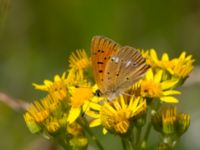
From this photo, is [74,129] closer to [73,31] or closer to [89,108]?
[89,108]

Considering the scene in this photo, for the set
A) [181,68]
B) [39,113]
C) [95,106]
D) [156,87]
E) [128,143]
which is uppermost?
[181,68]

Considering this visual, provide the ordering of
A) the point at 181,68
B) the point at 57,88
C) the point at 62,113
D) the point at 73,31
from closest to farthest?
the point at 62,113 → the point at 57,88 → the point at 181,68 → the point at 73,31

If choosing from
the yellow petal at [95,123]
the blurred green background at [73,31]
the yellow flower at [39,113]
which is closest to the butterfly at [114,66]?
the yellow petal at [95,123]

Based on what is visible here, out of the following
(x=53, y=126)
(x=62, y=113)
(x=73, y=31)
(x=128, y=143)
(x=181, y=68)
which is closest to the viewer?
(x=128, y=143)

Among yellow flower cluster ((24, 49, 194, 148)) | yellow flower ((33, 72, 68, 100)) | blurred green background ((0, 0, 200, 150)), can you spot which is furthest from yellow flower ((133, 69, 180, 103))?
blurred green background ((0, 0, 200, 150))

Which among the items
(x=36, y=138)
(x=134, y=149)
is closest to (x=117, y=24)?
(x=36, y=138)

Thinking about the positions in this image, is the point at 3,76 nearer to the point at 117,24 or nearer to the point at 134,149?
the point at 117,24

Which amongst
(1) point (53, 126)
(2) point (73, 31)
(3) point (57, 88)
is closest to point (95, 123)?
(1) point (53, 126)

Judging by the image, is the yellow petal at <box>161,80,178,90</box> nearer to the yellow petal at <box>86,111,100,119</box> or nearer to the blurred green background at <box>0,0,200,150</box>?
the yellow petal at <box>86,111,100,119</box>
